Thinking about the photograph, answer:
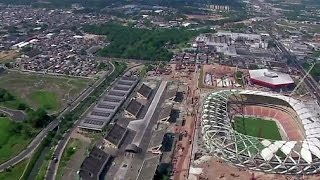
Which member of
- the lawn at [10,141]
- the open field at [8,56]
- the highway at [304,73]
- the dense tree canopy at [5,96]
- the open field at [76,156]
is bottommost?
the highway at [304,73]

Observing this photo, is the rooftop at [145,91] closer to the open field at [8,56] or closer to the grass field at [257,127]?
the grass field at [257,127]

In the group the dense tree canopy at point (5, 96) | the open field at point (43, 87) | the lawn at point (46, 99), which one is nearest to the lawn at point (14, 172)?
the open field at point (43, 87)

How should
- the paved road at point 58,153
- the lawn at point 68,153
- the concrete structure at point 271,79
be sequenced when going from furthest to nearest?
the concrete structure at point 271,79, the lawn at point 68,153, the paved road at point 58,153

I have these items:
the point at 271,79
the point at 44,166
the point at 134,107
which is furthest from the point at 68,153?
the point at 271,79

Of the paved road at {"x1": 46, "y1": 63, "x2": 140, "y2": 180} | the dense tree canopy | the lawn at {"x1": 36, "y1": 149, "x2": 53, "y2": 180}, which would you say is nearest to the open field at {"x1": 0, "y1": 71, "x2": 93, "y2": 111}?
the dense tree canopy

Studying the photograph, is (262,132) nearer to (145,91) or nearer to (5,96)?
(145,91)

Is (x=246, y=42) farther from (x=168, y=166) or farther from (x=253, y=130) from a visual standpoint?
(x=168, y=166)

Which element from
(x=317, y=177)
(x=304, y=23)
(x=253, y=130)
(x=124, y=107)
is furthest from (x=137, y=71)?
(x=304, y=23)
